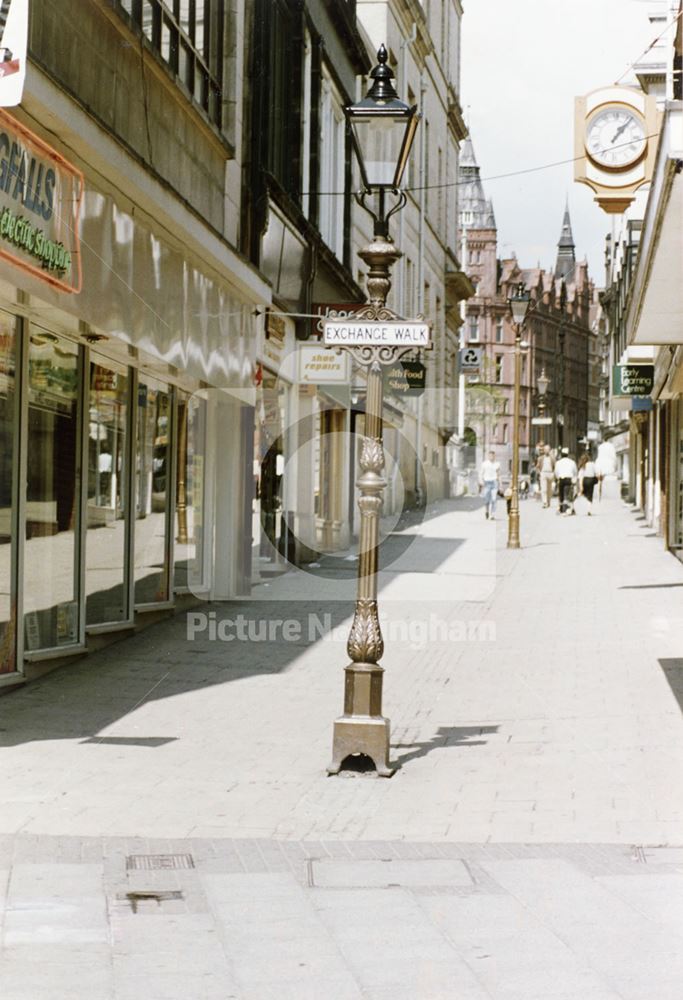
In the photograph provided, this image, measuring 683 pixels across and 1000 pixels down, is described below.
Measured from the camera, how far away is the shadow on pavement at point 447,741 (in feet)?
30.1

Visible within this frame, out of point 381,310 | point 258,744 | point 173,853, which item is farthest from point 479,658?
point 173,853

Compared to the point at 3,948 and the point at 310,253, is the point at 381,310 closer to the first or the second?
the point at 3,948

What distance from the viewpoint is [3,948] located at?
16.5ft

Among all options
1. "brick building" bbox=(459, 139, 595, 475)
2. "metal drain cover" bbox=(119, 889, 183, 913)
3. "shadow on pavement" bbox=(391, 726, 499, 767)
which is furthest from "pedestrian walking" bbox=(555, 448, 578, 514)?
"brick building" bbox=(459, 139, 595, 475)

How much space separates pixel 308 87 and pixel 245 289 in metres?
6.48

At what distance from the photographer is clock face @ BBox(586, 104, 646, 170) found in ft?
64.5

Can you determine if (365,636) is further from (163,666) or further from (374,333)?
(163,666)

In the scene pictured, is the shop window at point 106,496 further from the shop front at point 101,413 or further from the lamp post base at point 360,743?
the lamp post base at point 360,743

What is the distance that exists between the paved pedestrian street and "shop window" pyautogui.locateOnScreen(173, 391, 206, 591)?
1.10 meters

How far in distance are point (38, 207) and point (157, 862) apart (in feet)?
15.3

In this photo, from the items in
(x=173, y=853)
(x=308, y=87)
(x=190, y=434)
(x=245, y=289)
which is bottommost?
(x=173, y=853)

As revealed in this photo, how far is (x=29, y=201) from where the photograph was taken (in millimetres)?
9211

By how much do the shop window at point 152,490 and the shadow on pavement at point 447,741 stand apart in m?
4.95

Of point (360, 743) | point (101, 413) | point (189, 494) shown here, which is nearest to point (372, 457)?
point (360, 743)
